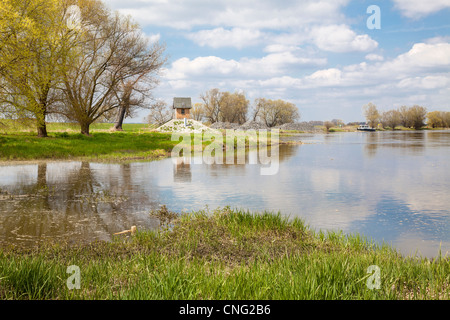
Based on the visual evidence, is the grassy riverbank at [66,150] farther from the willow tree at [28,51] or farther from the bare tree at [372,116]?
the bare tree at [372,116]

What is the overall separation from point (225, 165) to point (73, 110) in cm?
1801

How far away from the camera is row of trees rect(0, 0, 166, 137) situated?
878 inches

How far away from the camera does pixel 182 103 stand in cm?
7644

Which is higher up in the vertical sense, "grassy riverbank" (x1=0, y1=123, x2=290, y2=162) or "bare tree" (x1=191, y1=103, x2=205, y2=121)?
Answer: "bare tree" (x1=191, y1=103, x2=205, y2=121)

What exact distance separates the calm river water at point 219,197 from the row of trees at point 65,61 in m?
5.83

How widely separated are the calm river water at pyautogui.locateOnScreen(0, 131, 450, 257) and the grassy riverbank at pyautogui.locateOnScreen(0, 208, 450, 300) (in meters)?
1.50

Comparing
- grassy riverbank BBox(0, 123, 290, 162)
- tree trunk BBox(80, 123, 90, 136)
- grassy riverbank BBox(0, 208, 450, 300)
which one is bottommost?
grassy riverbank BBox(0, 208, 450, 300)

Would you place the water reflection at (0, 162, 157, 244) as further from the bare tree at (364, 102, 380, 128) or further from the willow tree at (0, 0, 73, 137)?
the bare tree at (364, 102, 380, 128)

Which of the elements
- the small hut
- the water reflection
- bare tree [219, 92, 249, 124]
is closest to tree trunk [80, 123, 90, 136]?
the water reflection

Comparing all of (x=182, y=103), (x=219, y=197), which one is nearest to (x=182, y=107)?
(x=182, y=103)

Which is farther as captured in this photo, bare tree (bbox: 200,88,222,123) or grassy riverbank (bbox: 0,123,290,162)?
bare tree (bbox: 200,88,222,123)

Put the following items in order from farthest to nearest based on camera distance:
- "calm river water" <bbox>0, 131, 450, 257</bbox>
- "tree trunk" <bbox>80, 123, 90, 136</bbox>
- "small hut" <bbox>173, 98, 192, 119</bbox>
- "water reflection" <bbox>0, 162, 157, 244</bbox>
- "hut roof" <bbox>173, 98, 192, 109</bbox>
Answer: "small hut" <bbox>173, 98, 192, 119</bbox>
"hut roof" <bbox>173, 98, 192, 109</bbox>
"tree trunk" <bbox>80, 123, 90, 136</bbox>
"calm river water" <bbox>0, 131, 450, 257</bbox>
"water reflection" <bbox>0, 162, 157, 244</bbox>

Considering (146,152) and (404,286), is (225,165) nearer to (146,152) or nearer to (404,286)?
(146,152)

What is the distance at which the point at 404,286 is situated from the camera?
549cm
